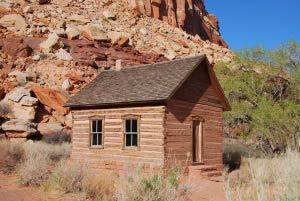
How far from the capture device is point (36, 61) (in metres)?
34.0

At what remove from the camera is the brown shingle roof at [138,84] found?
1522 cm

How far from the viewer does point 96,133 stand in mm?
16969

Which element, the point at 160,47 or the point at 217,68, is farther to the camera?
the point at 160,47

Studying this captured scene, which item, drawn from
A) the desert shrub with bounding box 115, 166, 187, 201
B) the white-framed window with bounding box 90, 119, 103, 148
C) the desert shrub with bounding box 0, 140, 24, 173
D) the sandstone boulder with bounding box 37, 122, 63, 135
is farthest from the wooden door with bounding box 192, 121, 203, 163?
the sandstone boulder with bounding box 37, 122, 63, 135

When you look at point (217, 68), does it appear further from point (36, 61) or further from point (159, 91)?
point (36, 61)

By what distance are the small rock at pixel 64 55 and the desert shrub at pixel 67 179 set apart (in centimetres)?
2429

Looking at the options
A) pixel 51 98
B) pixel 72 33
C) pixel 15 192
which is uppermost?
pixel 72 33

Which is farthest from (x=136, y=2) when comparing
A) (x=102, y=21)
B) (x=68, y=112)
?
(x=68, y=112)

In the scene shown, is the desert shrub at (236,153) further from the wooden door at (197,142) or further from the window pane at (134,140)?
the window pane at (134,140)

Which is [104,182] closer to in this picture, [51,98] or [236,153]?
[236,153]

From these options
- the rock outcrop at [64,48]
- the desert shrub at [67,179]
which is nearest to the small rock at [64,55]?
the rock outcrop at [64,48]

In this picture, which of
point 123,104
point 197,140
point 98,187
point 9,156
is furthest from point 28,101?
point 98,187

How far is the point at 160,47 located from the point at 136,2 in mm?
12717

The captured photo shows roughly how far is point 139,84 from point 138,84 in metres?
0.07
